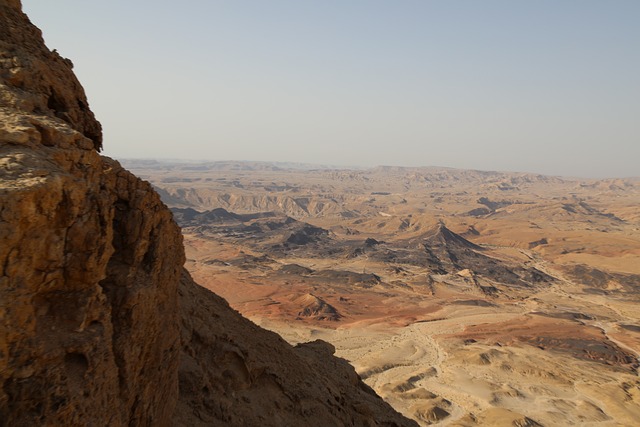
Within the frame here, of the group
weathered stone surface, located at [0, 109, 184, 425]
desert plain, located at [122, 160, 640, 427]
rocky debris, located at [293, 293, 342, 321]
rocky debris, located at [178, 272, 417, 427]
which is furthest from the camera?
rocky debris, located at [293, 293, 342, 321]

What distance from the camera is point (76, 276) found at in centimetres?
610

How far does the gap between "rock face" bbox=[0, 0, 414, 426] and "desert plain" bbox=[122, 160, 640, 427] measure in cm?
2233

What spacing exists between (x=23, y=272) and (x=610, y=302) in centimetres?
6972

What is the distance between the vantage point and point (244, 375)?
41.4ft

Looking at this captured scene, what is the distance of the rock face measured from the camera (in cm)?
526

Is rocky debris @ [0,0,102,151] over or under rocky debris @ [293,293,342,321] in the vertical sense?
over

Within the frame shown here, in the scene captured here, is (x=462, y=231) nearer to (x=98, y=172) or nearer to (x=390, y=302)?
(x=390, y=302)

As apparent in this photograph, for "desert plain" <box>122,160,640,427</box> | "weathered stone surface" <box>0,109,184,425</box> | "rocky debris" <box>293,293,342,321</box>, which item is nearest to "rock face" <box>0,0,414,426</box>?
"weathered stone surface" <box>0,109,184,425</box>

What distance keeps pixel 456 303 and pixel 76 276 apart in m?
54.2

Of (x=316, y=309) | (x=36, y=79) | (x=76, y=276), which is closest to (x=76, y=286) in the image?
(x=76, y=276)

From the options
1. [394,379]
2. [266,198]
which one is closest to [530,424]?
[394,379]

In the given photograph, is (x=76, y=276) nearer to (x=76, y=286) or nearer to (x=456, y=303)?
(x=76, y=286)

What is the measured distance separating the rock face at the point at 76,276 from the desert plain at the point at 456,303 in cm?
2233

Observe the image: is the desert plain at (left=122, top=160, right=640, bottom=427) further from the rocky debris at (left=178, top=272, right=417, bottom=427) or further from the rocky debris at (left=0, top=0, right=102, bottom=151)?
the rocky debris at (left=0, top=0, right=102, bottom=151)
